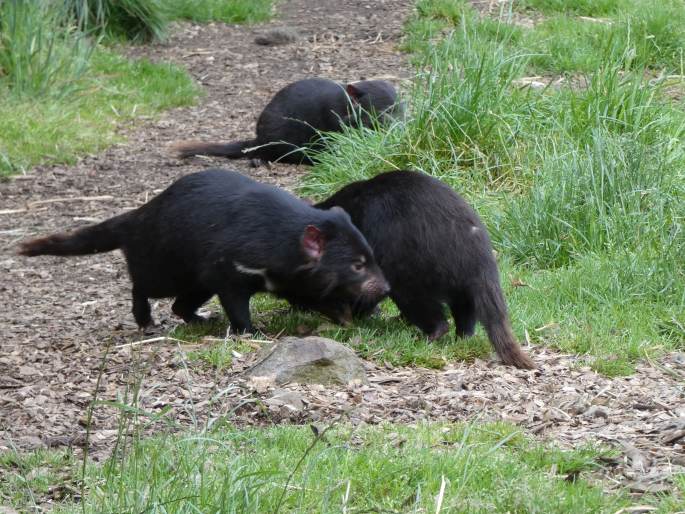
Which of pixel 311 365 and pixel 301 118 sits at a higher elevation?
pixel 311 365

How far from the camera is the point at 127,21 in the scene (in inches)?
426

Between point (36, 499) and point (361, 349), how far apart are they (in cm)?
190

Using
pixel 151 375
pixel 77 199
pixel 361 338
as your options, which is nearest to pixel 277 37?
pixel 77 199

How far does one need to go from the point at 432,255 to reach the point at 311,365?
86cm

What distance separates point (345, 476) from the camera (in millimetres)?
3203

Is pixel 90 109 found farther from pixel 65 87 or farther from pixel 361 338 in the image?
pixel 361 338

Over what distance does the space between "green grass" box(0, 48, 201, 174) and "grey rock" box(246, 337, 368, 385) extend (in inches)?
162

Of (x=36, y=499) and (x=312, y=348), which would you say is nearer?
(x=36, y=499)

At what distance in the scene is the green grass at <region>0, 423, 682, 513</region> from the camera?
9.23 ft

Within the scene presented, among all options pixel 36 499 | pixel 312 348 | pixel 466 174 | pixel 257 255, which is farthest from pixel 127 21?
pixel 36 499

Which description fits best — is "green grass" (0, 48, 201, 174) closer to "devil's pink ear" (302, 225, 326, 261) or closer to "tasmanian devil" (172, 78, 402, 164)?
"tasmanian devil" (172, 78, 402, 164)

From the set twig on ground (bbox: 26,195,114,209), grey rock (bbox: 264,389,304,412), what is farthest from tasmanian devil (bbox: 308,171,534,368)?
twig on ground (bbox: 26,195,114,209)

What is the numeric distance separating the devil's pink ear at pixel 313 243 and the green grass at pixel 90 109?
3637 mm

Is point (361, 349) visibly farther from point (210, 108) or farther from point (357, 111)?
point (210, 108)
